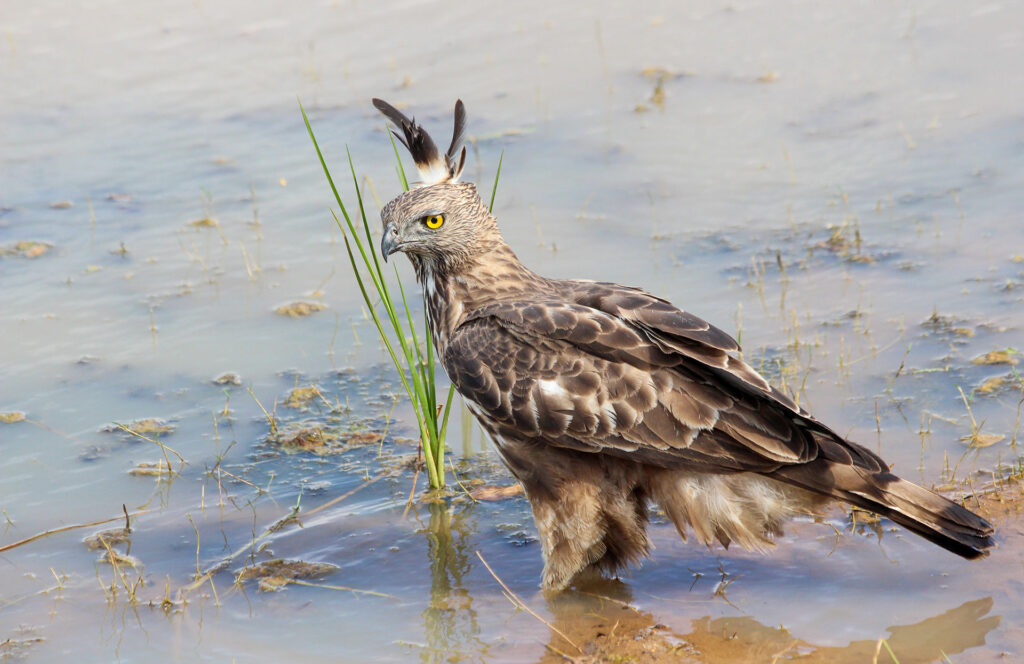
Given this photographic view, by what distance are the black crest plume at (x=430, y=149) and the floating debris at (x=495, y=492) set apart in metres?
1.57

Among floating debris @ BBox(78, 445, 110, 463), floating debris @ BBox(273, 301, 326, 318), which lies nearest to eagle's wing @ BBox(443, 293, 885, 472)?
floating debris @ BBox(78, 445, 110, 463)

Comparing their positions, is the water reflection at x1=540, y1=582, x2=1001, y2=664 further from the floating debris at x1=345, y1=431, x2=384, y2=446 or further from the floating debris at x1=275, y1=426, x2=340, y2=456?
the floating debris at x1=275, y1=426, x2=340, y2=456

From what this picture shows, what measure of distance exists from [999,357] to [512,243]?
330 cm

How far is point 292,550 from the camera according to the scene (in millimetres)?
5430

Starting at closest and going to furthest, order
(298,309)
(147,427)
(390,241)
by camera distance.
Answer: (390,241), (147,427), (298,309)

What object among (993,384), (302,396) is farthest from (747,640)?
(302,396)

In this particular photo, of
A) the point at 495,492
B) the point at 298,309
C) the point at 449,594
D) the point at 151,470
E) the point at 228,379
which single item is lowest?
the point at 449,594

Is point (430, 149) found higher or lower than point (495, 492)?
higher

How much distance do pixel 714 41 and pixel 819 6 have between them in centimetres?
124

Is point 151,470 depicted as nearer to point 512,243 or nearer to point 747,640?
point 512,243

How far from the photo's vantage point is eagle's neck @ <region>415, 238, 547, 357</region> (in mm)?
5402

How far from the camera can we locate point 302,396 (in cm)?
668

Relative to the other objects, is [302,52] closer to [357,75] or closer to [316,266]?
[357,75]

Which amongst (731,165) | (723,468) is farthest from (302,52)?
(723,468)
